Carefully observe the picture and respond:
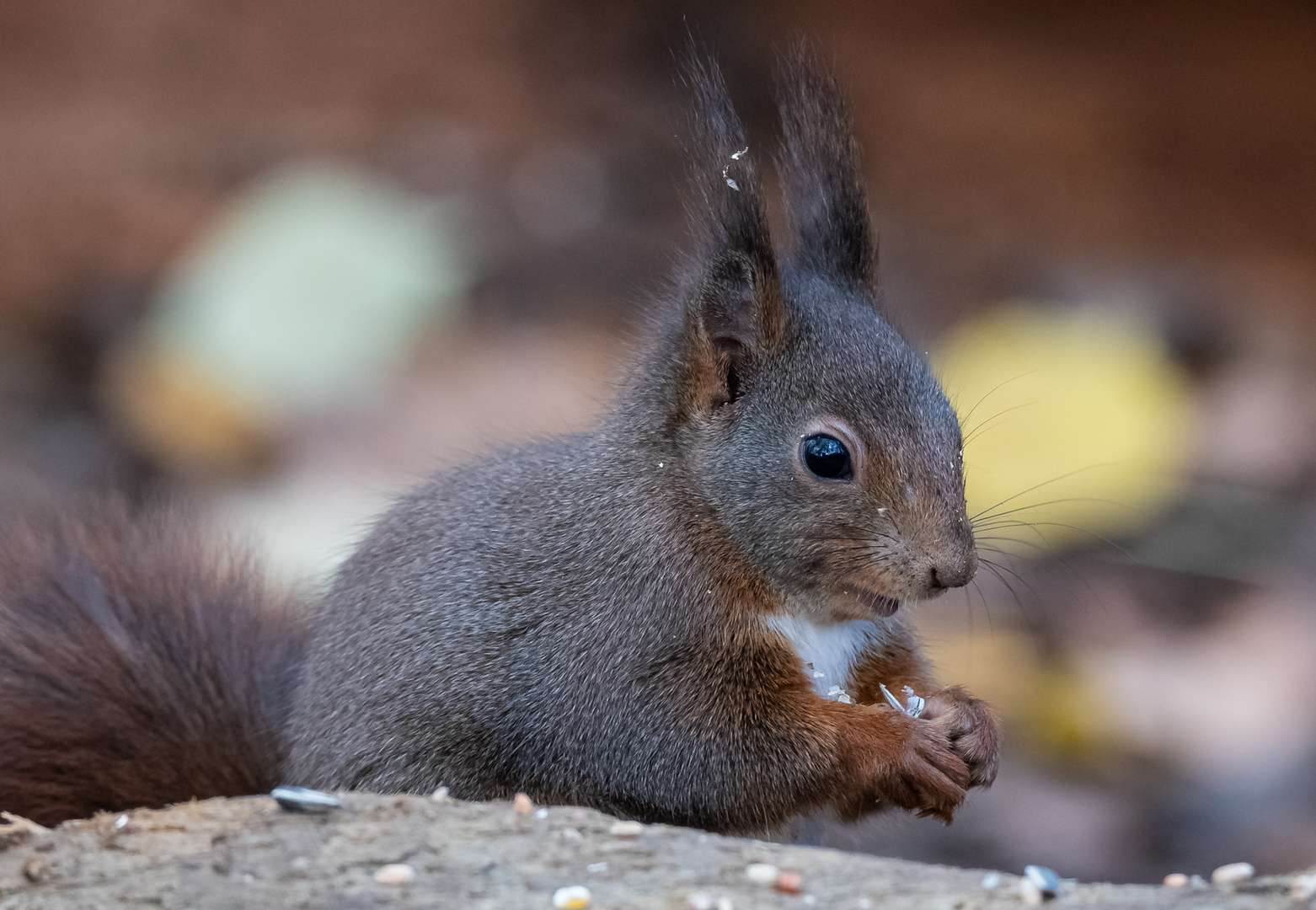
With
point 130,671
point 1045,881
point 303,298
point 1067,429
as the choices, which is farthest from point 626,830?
point 303,298

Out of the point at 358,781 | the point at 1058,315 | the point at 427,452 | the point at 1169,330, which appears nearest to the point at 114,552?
the point at 358,781

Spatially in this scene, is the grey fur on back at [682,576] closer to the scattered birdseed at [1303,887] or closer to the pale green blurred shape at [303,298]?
the scattered birdseed at [1303,887]

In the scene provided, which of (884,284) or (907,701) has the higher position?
(884,284)

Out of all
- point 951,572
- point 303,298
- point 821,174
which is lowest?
point 951,572

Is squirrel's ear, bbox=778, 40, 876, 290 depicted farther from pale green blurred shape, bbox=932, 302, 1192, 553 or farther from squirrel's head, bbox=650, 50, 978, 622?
pale green blurred shape, bbox=932, 302, 1192, 553

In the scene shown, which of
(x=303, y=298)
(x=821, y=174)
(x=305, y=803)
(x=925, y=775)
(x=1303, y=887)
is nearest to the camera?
(x=1303, y=887)

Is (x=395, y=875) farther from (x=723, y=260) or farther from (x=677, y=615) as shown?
(x=723, y=260)

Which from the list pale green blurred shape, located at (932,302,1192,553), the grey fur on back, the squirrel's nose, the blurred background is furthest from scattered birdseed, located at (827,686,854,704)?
pale green blurred shape, located at (932,302,1192,553)

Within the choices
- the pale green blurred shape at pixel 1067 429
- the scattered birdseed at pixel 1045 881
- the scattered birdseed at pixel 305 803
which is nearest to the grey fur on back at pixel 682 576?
the scattered birdseed at pixel 305 803
